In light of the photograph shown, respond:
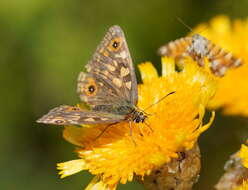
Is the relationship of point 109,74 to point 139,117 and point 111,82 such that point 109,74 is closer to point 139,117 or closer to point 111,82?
A: point 111,82

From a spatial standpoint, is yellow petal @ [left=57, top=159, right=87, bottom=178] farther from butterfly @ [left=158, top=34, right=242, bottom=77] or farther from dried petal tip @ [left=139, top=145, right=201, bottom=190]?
butterfly @ [left=158, top=34, right=242, bottom=77]

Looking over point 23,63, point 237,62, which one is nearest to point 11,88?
point 23,63

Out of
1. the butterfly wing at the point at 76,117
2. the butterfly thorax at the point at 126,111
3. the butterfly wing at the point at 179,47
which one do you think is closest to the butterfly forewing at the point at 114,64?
the butterfly thorax at the point at 126,111

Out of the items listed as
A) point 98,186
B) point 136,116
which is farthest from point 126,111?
→ point 98,186

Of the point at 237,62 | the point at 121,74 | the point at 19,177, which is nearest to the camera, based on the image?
the point at 121,74

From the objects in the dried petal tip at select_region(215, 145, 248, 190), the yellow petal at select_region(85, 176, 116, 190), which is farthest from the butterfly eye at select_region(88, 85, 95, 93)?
the dried petal tip at select_region(215, 145, 248, 190)

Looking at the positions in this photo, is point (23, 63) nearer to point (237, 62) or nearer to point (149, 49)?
point (149, 49)

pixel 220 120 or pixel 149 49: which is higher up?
pixel 149 49

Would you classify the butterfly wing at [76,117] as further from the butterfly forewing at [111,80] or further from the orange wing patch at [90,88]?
the orange wing patch at [90,88]
